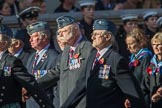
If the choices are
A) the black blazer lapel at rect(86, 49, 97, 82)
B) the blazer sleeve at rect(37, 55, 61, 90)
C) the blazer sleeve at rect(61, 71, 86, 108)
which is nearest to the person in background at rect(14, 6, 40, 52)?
the blazer sleeve at rect(37, 55, 61, 90)

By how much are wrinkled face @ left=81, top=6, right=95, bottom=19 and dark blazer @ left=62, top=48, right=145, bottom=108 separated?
536 cm

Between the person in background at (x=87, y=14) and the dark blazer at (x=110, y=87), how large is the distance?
5.11 metres

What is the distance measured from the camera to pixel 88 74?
12477mm

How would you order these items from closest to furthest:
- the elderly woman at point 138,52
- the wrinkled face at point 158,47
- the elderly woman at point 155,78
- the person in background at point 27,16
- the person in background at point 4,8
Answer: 1. the elderly woman at point 155,78
2. the wrinkled face at point 158,47
3. the elderly woman at point 138,52
4. the person in background at point 27,16
5. the person in background at point 4,8

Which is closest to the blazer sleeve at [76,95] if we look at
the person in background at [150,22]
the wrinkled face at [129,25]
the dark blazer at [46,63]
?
the dark blazer at [46,63]

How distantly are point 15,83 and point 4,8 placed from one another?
6.11m

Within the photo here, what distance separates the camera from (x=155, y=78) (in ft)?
47.3

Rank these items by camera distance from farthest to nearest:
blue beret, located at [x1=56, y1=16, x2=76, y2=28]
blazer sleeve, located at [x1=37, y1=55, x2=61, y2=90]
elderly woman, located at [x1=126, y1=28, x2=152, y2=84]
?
elderly woman, located at [x1=126, y1=28, x2=152, y2=84]
blazer sleeve, located at [x1=37, y1=55, x2=61, y2=90]
blue beret, located at [x1=56, y1=16, x2=76, y2=28]

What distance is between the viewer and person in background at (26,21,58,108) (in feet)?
47.4

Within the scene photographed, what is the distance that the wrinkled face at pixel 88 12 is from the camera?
1781 centimetres

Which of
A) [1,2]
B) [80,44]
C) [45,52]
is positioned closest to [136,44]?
[45,52]

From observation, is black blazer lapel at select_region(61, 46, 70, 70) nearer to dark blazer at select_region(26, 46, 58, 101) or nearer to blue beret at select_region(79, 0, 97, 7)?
dark blazer at select_region(26, 46, 58, 101)

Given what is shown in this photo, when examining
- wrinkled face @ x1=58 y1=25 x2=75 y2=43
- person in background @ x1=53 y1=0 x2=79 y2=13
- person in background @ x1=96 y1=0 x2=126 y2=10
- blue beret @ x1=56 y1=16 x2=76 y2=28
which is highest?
blue beret @ x1=56 y1=16 x2=76 y2=28

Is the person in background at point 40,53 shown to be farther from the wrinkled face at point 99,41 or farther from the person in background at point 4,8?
the person in background at point 4,8
